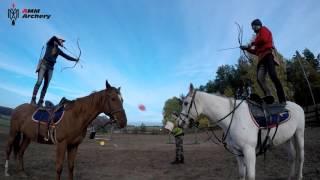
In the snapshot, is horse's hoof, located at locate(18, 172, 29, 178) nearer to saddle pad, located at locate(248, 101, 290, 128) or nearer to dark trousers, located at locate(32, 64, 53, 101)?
dark trousers, located at locate(32, 64, 53, 101)

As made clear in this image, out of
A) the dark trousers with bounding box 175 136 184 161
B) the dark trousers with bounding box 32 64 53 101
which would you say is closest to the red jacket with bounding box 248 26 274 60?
the dark trousers with bounding box 32 64 53 101

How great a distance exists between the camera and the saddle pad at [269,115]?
22.1 ft

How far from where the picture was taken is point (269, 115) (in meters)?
6.88

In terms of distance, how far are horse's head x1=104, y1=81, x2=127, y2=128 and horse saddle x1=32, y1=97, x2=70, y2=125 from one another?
1.52m

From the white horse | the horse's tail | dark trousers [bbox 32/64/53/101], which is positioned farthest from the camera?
the horse's tail

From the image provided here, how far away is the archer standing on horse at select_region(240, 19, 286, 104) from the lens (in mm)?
7262

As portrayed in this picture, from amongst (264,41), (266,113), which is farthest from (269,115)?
(264,41)

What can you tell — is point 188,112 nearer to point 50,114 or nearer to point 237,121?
point 237,121

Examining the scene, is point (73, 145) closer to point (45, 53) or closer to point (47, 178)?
point (47, 178)

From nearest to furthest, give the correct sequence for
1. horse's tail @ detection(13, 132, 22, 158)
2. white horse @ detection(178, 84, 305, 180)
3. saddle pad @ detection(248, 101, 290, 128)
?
1. white horse @ detection(178, 84, 305, 180)
2. saddle pad @ detection(248, 101, 290, 128)
3. horse's tail @ detection(13, 132, 22, 158)

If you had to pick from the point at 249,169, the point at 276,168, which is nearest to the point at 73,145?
the point at 249,169

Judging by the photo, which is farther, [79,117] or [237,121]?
[79,117]

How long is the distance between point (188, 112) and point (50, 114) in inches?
151

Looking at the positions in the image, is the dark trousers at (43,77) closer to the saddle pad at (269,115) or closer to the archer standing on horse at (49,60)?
the archer standing on horse at (49,60)
